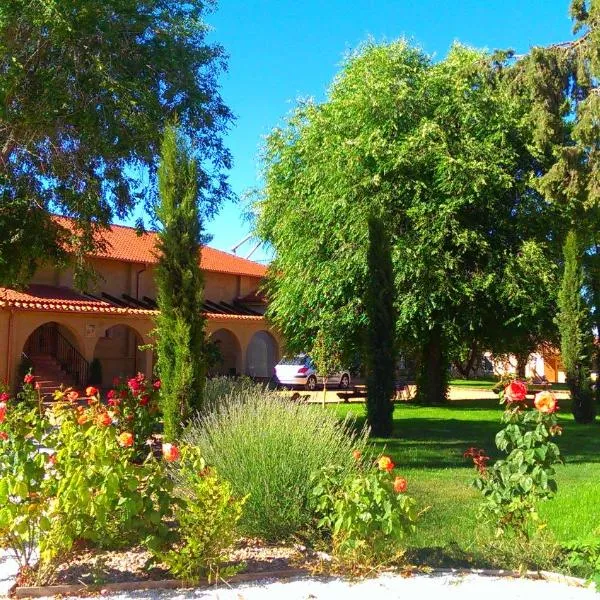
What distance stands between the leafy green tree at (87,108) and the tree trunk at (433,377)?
485 inches

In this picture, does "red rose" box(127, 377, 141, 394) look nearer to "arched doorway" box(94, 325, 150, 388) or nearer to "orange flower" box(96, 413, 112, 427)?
"orange flower" box(96, 413, 112, 427)

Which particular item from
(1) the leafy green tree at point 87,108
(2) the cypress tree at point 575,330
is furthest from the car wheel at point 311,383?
(1) the leafy green tree at point 87,108

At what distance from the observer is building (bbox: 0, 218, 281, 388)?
22.3 metres

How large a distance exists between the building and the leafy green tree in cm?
523

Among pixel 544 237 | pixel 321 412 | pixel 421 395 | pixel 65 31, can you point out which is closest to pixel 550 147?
pixel 544 237

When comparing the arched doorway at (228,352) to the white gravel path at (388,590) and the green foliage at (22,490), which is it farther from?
the white gravel path at (388,590)

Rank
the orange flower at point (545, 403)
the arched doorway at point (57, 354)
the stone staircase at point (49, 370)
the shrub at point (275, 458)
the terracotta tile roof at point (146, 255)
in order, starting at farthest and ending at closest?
the terracotta tile roof at point (146, 255) < the arched doorway at point (57, 354) < the stone staircase at point (49, 370) < the shrub at point (275, 458) < the orange flower at point (545, 403)

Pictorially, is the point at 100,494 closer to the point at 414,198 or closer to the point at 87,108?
the point at 87,108

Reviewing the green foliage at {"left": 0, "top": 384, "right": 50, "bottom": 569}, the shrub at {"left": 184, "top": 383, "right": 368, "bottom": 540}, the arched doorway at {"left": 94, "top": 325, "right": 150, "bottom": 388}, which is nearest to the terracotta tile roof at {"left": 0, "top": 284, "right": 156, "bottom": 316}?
the arched doorway at {"left": 94, "top": 325, "right": 150, "bottom": 388}

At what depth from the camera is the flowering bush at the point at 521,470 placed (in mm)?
5168

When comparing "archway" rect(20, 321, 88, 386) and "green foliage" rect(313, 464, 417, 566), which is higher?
"archway" rect(20, 321, 88, 386)

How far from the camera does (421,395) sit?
988 inches

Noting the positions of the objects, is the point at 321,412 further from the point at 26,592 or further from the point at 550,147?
the point at 550,147

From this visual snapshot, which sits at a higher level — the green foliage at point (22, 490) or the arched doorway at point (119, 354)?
the arched doorway at point (119, 354)
